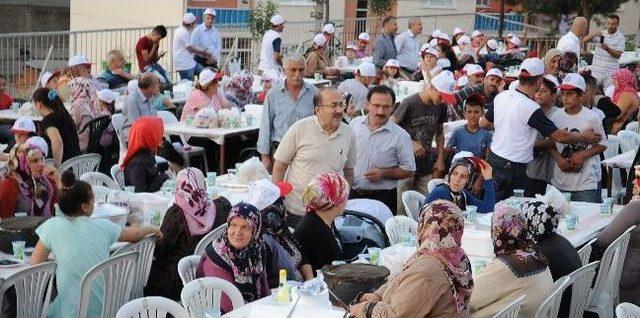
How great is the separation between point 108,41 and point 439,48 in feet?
20.3

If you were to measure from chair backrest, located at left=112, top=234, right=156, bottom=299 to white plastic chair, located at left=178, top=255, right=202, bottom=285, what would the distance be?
459 millimetres

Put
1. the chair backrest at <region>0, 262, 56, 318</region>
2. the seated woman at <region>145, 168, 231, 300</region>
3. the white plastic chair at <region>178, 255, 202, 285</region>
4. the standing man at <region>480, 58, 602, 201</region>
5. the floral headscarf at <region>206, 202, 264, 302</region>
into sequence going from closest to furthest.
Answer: the chair backrest at <region>0, 262, 56, 318</region> → the floral headscarf at <region>206, 202, 264, 302</region> → the white plastic chair at <region>178, 255, 202, 285</region> → the seated woman at <region>145, 168, 231, 300</region> → the standing man at <region>480, 58, 602, 201</region>

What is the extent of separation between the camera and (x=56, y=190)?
30.5 ft

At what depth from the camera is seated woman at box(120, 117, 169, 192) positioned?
10117 mm

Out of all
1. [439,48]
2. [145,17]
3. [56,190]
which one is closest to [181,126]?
[56,190]

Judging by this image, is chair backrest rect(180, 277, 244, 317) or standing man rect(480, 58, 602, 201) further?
standing man rect(480, 58, 602, 201)

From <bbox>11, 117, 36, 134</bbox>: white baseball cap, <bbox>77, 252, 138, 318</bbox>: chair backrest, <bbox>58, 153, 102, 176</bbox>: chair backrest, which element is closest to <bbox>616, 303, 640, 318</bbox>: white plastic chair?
<bbox>77, 252, 138, 318</bbox>: chair backrest

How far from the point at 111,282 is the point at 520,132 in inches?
173

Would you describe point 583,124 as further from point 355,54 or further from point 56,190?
point 355,54

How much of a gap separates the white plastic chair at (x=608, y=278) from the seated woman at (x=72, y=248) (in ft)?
10.6

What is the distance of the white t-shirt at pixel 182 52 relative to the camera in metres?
19.9

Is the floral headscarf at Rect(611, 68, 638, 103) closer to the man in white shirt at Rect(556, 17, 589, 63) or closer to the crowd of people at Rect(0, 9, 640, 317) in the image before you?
the crowd of people at Rect(0, 9, 640, 317)

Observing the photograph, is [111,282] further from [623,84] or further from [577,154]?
[623,84]

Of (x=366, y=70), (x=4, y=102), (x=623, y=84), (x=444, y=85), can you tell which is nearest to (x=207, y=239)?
(x=444, y=85)
